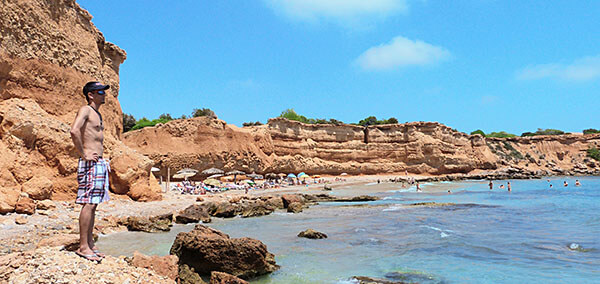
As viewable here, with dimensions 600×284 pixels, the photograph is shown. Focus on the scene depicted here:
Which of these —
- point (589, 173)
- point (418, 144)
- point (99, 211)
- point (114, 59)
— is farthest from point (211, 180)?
point (589, 173)

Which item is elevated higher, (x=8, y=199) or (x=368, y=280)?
(x=8, y=199)

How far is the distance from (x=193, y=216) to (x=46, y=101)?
730 centimetres

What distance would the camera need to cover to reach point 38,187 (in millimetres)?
11812

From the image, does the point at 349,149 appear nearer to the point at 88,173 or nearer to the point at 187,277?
the point at 187,277

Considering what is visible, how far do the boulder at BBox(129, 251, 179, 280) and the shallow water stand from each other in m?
1.95

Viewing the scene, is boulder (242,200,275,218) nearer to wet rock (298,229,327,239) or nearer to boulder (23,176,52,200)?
wet rock (298,229,327,239)

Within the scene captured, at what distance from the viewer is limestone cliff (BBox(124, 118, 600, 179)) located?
38469 mm

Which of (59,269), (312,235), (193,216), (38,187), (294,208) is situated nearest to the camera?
(59,269)

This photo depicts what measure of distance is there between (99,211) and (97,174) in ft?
33.4

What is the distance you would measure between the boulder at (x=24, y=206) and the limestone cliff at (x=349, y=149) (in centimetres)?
2677

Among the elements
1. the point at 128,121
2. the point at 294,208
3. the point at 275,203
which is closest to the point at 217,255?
the point at 294,208

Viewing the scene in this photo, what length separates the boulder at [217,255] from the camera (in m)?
7.08

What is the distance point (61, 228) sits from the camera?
9.88m

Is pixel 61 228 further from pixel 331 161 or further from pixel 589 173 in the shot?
pixel 589 173
